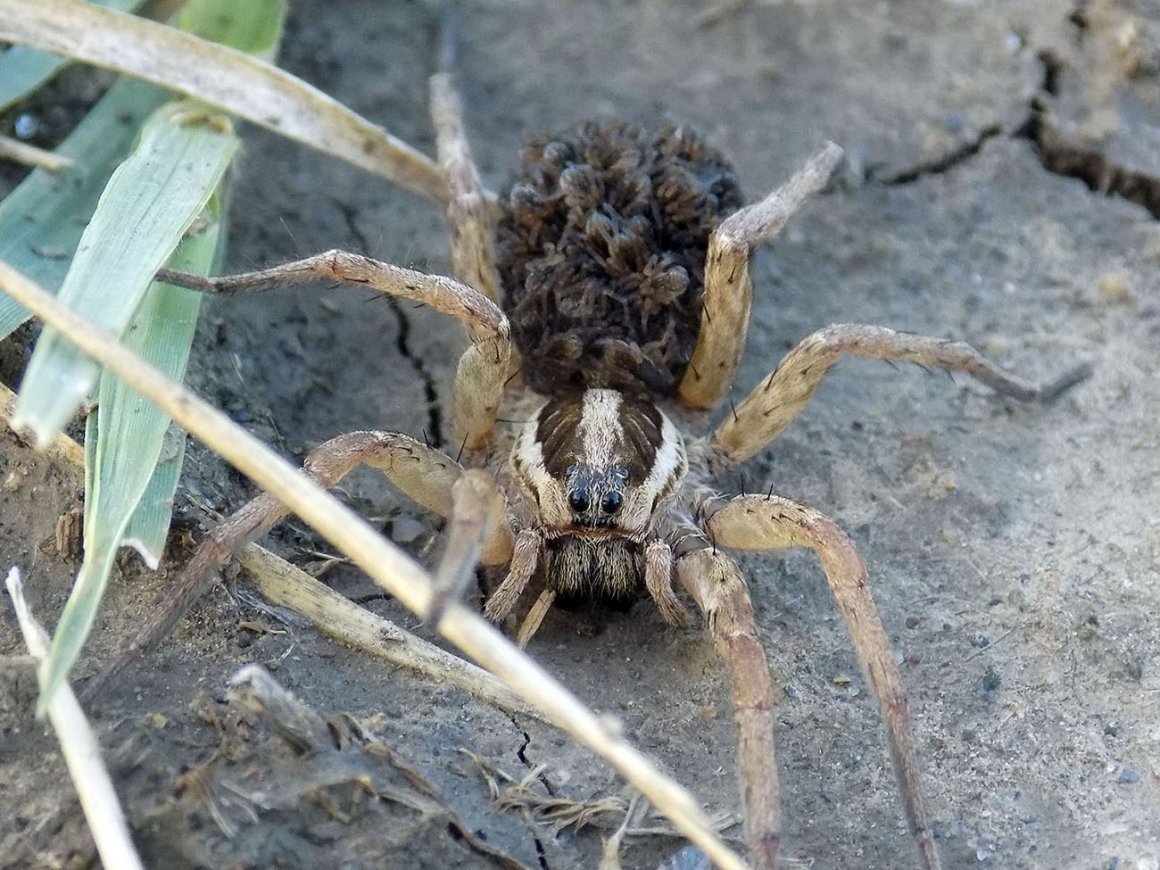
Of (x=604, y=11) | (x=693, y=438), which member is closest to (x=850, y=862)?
(x=693, y=438)

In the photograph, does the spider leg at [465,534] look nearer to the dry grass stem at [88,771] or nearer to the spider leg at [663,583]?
the spider leg at [663,583]

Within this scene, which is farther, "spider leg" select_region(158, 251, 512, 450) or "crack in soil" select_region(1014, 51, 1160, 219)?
"crack in soil" select_region(1014, 51, 1160, 219)

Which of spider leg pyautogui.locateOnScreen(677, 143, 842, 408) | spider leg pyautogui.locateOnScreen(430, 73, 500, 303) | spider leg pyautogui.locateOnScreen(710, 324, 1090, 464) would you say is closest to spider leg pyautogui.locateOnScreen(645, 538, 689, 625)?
spider leg pyautogui.locateOnScreen(710, 324, 1090, 464)

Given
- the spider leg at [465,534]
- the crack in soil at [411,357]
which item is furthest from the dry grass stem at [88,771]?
the crack in soil at [411,357]

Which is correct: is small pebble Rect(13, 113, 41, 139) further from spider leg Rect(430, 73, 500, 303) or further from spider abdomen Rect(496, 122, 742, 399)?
spider abdomen Rect(496, 122, 742, 399)

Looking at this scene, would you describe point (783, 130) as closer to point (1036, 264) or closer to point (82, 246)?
point (1036, 264)

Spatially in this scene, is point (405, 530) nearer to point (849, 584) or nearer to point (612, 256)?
point (612, 256)

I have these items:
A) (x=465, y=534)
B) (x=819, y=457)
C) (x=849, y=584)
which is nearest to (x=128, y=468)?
(x=465, y=534)
